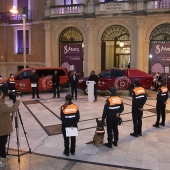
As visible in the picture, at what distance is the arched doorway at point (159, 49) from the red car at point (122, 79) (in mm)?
4580

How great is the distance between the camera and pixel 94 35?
76.3 ft

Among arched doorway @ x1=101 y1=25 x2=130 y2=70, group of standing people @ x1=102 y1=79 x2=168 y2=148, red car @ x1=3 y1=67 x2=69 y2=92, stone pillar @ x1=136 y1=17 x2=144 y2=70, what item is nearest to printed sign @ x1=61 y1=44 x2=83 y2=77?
arched doorway @ x1=101 y1=25 x2=130 y2=70

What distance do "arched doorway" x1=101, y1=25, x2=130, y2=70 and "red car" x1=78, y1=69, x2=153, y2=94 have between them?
20.1ft

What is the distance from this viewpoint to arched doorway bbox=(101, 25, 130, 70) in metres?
23.2

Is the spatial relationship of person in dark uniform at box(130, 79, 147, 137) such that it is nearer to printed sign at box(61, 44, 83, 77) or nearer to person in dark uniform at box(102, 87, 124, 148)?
person in dark uniform at box(102, 87, 124, 148)

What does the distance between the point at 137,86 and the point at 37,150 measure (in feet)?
12.5

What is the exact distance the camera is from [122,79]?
17531 millimetres

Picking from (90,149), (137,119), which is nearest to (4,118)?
(90,149)

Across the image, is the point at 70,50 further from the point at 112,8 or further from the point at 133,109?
the point at 133,109

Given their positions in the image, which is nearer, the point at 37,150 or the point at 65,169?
the point at 65,169

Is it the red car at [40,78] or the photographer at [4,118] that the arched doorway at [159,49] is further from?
the photographer at [4,118]

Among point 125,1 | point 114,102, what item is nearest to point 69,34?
point 125,1

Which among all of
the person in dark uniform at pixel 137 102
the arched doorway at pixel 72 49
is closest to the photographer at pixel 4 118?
the person in dark uniform at pixel 137 102

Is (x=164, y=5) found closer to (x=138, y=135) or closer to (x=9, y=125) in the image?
(x=138, y=135)
